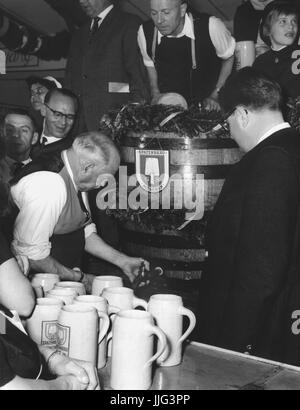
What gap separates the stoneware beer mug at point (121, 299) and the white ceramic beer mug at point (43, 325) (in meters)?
0.16

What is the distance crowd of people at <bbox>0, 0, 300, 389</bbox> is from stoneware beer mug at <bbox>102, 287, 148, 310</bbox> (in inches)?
8.7

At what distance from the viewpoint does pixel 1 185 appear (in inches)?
51.4

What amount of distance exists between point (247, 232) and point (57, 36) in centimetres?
654

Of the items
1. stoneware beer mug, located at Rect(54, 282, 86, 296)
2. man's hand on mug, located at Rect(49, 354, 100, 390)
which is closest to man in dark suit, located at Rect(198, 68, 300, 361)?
stoneware beer mug, located at Rect(54, 282, 86, 296)

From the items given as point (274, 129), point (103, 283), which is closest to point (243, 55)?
point (274, 129)

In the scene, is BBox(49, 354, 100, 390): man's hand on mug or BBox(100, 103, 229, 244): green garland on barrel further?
BBox(100, 103, 229, 244): green garland on barrel

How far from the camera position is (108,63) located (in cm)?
352

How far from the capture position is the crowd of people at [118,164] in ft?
4.58

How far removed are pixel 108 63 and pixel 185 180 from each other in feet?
4.57

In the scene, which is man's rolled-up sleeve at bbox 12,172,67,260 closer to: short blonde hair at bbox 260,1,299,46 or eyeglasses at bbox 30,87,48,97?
short blonde hair at bbox 260,1,299,46

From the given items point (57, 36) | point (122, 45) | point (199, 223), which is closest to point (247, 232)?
point (199, 223)

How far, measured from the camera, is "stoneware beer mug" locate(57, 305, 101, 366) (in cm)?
109

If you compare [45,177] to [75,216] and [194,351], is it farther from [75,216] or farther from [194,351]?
[194,351]

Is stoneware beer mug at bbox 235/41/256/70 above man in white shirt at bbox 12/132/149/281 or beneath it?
above
